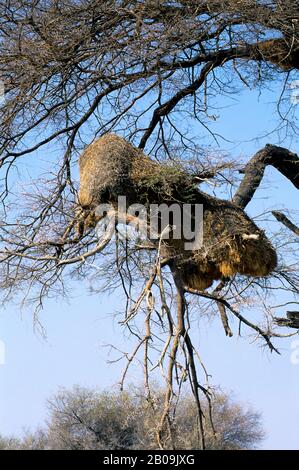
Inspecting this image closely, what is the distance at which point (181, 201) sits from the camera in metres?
8.46

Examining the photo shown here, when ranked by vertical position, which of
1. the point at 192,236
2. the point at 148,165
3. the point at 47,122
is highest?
the point at 47,122

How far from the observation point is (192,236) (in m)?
8.56

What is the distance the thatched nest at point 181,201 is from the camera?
327 inches

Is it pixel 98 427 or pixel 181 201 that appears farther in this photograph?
pixel 98 427

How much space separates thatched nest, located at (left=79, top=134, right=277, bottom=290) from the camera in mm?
8305

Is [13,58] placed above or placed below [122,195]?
above

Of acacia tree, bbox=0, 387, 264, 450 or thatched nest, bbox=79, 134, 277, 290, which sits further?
acacia tree, bbox=0, 387, 264, 450

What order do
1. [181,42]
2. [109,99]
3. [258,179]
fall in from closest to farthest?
[181,42]
[258,179]
[109,99]

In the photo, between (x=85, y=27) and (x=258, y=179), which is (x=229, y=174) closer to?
(x=258, y=179)

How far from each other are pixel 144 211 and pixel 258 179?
177cm

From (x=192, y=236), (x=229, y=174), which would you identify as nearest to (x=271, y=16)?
(x=229, y=174)

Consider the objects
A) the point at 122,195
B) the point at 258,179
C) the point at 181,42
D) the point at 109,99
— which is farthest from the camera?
the point at 109,99

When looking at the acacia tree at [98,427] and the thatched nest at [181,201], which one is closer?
the thatched nest at [181,201]

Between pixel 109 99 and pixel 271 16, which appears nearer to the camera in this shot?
pixel 271 16
